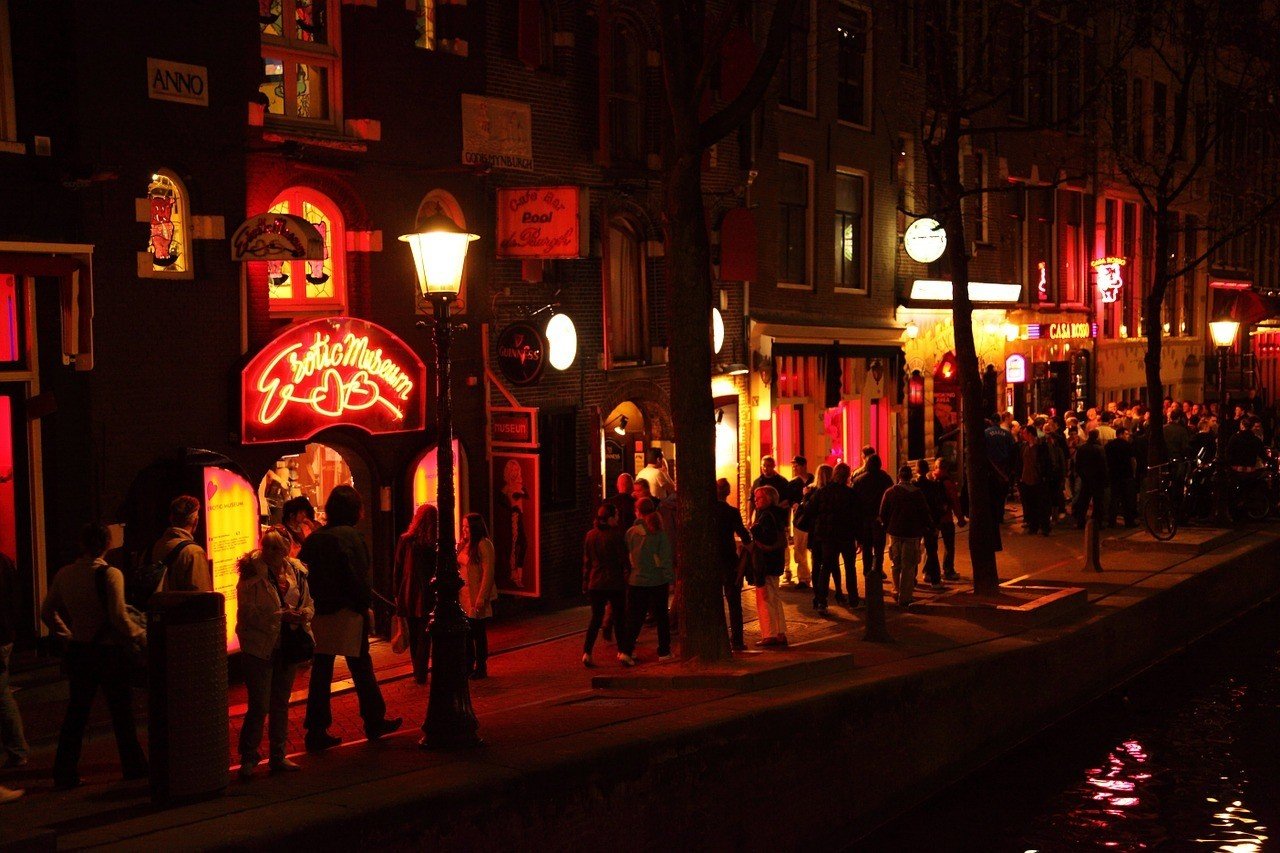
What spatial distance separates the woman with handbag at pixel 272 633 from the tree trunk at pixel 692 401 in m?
3.58

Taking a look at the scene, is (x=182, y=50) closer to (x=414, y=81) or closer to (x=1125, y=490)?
(x=414, y=81)

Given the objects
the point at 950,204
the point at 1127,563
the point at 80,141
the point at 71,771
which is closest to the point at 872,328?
the point at 1127,563

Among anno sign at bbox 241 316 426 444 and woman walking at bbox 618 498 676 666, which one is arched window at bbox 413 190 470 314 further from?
woman walking at bbox 618 498 676 666

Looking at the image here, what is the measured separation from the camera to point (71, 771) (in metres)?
9.91

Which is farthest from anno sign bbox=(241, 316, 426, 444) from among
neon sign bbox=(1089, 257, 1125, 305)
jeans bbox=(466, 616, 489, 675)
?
neon sign bbox=(1089, 257, 1125, 305)

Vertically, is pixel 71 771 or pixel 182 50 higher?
pixel 182 50

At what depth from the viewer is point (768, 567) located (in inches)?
626

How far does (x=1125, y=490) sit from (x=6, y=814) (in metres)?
22.0

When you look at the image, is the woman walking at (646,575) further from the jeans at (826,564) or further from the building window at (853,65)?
the building window at (853,65)

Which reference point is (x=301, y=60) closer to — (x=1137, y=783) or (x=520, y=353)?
(x=520, y=353)

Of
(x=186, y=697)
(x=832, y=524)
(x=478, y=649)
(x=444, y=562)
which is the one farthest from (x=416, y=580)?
(x=832, y=524)

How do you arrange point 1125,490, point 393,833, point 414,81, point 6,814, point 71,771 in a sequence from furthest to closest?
1. point 1125,490
2. point 414,81
3. point 71,771
4. point 6,814
5. point 393,833

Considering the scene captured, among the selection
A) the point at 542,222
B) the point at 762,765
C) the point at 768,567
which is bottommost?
the point at 762,765

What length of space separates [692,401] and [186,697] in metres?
5.34
